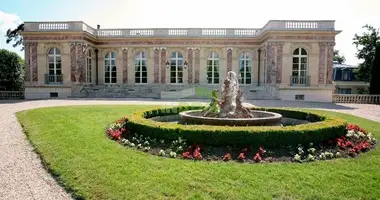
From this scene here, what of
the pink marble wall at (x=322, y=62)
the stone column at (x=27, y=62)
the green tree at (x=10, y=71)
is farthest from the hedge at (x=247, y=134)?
the green tree at (x=10, y=71)

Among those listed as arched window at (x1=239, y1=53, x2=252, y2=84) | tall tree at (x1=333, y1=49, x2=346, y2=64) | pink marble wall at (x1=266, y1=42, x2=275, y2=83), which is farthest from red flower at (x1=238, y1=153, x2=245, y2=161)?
tall tree at (x1=333, y1=49, x2=346, y2=64)

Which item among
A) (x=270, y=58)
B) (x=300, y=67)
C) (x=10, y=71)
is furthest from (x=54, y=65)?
(x=300, y=67)

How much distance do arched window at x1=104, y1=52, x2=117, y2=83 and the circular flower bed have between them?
2084cm

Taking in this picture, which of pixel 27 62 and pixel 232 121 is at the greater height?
pixel 27 62

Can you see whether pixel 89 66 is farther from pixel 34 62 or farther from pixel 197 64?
pixel 197 64

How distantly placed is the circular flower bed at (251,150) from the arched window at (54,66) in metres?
20.2

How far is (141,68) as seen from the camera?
27.6 m

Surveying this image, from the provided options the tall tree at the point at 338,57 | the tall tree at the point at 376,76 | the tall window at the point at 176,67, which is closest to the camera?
the tall tree at the point at 376,76

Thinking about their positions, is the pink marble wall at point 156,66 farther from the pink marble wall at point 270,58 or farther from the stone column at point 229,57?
the pink marble wall at point 270,58

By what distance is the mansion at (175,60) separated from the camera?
23797mm

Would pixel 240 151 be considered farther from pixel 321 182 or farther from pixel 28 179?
pixel 28 179

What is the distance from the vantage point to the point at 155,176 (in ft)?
18.0

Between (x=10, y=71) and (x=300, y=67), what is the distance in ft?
82.3

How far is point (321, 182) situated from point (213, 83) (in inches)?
889
